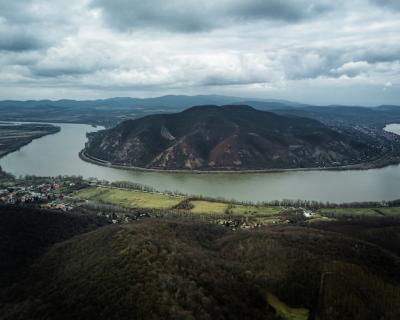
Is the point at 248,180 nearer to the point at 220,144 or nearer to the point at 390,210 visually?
the point at 220,144

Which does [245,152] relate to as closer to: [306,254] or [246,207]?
[246,207]

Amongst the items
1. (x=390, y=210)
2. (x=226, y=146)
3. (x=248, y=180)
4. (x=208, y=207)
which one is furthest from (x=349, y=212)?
(x=226, y=146)

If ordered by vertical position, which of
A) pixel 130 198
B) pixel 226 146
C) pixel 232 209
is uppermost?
pixel 226 146

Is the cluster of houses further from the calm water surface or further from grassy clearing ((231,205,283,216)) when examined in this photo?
grassy clearing ((231,205,283,216))

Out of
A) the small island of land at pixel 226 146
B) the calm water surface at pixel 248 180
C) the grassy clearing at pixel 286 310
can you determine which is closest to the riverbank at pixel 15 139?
the calm water surface at pixel 248 180

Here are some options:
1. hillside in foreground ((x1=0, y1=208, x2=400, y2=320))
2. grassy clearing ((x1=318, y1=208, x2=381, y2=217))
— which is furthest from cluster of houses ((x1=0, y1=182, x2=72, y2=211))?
grassy clearing ((x1=318, y1=208, x2=381, y2=217))

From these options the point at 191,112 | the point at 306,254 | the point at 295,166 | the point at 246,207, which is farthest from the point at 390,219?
the point at 191,112
